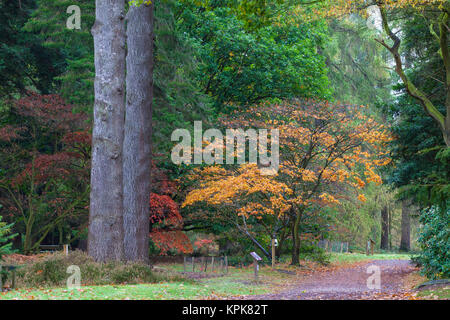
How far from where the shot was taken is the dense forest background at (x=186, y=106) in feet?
49.4

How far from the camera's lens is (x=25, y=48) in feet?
59.5

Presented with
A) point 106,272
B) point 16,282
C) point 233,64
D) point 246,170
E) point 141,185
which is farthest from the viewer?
point 233,64

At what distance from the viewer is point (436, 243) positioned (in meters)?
12.6

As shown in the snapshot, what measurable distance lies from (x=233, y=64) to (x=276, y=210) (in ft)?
21.6

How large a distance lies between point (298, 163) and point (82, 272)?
10.2 metres

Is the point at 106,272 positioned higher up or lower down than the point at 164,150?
lower down

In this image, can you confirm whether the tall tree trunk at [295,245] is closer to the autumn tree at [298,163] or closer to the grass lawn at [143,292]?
the autumn tree at [298,163]

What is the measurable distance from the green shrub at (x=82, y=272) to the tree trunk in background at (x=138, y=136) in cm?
169

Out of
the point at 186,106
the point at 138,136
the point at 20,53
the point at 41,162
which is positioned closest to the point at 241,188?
the point at 186,106

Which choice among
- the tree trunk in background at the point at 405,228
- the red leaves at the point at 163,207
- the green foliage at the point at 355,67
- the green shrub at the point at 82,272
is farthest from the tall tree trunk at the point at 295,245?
the tree trunk in background at the point at 405,228

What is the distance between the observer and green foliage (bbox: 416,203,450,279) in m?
11.4

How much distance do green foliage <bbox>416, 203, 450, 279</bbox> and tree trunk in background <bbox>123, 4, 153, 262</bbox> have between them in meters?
6.98
